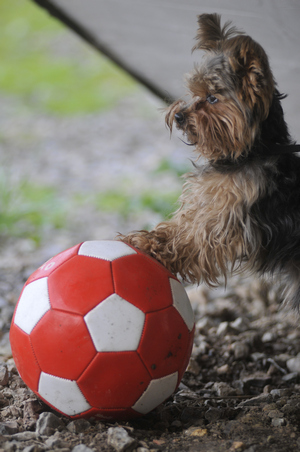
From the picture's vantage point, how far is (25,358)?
2131 millimetres

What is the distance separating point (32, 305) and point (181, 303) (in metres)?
0.67

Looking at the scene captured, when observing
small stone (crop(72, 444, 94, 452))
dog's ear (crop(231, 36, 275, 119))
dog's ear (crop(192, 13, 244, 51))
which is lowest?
small stone (crop(72, 444, 94, 452))

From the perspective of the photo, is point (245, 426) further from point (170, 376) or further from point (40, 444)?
point (40, 444)

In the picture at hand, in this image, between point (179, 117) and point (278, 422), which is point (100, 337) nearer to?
point (278, 422)

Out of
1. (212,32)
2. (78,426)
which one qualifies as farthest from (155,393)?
(212,32)

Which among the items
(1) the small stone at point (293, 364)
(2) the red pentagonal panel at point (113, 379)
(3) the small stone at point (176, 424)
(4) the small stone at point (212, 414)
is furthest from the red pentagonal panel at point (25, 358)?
(1) the small stone at point (293, 364)

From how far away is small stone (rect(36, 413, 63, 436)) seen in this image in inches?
80.8

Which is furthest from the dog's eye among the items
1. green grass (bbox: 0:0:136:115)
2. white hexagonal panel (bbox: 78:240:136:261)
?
green grass (bbox: 0:0:136:115)

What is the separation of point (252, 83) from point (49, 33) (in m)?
13.8

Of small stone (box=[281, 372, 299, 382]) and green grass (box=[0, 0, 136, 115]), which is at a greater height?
green grass (box=[0, 0, 136, 115])

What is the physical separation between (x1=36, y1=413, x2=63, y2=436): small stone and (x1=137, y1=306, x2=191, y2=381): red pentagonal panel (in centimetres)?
47

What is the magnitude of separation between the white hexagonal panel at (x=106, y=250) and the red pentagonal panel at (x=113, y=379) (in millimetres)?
456

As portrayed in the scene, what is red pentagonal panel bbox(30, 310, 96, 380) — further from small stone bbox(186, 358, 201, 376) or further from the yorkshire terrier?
small stone bbox(186, 358, 201, 376)

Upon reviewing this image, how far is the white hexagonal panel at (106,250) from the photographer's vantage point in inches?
88.3
